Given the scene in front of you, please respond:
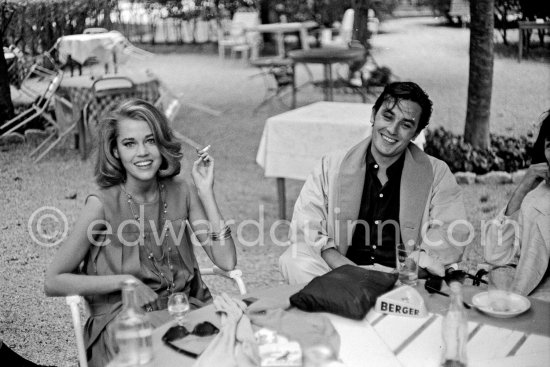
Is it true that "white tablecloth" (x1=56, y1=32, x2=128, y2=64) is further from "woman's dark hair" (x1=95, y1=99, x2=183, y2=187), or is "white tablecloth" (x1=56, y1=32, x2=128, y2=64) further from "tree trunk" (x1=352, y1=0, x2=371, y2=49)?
"tree trunk" (x1=352, y1=0, x2=371, y2=49)

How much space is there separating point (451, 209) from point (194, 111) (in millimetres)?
5030

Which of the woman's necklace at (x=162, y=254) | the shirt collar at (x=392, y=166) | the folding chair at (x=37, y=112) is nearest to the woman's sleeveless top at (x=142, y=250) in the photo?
the woman's necklace at (x=162, y=254)

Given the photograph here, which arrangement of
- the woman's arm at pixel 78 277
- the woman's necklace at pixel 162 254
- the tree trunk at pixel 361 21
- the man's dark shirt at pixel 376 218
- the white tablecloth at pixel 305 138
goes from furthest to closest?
the tree trunk at pixel 361 21, the white tablecloth at pixel 305 138, the man's dark shirt at pixel 376 218, the woman's necklace at pixel 162 254, the woman's arm at pixel 78 277

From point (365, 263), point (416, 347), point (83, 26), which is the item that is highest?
point (83, 26)

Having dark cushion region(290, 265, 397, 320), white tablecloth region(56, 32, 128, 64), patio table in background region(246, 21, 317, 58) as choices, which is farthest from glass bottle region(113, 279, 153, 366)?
patio table in background region(246, 21, 317, 58)

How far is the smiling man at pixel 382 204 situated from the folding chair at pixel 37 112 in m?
1.87

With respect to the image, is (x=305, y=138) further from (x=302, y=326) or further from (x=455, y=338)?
(x=455, y=338)

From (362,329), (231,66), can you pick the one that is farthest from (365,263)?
(231,66)

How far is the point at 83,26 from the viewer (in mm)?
4602

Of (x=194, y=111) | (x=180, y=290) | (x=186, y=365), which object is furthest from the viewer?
(x=194, y=111)

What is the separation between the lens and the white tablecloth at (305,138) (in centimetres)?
479

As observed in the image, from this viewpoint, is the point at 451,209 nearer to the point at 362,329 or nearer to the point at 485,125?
the point at 362,329

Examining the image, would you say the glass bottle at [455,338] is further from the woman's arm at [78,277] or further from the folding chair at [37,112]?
the folding chair at [37,112]

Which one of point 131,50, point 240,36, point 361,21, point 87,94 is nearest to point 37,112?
point 131,50
